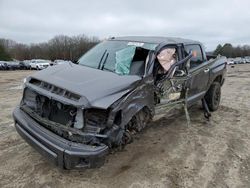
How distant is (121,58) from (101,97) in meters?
1.42

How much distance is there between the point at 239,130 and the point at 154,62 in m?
2.71

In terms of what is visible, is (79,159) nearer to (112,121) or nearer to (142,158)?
(112,121)

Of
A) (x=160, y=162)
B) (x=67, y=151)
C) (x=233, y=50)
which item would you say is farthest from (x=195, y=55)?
(x=233, y=50)

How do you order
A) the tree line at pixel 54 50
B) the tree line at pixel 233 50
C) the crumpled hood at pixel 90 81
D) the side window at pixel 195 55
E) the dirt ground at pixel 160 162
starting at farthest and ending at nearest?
1. the tree line at pixel 233 50
2. the tree line at pixel 54 50
3. the side window at pixel 195 55
4. the dirt ground at pixel 160 162
5. the crumpled hood at pixel 90 81

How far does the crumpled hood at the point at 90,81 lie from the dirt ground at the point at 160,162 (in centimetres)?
117

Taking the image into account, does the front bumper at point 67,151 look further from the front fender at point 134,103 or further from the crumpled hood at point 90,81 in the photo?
the crumpled hood at point 90,81

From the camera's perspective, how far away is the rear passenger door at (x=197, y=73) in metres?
6.08

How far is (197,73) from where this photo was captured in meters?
6.20

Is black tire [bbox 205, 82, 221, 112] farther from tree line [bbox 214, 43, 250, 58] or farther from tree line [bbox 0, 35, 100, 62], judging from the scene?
tree line [bbox 214, 43, 250, 58]

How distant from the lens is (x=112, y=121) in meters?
3.73

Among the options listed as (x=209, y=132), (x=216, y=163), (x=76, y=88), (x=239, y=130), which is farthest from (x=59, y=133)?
(x=239, y=130)

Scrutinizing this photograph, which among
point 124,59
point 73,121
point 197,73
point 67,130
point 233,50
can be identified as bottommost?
point 233,50

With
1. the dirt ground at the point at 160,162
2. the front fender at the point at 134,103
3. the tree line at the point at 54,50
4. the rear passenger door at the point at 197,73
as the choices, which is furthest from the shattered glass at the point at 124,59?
the tree line at the point at 54,50

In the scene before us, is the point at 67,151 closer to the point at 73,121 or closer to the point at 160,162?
the point at 73,121
